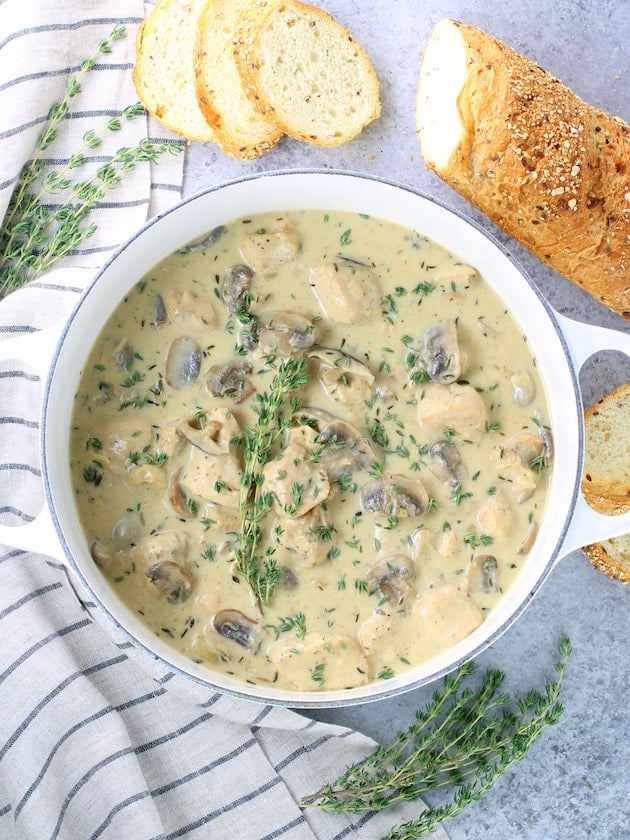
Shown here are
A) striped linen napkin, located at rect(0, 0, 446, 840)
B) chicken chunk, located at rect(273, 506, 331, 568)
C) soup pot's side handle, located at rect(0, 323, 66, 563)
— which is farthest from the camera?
striped linen napkin, located at rect(0, 0, 446, 840)

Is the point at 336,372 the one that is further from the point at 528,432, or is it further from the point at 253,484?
the point at 528,432

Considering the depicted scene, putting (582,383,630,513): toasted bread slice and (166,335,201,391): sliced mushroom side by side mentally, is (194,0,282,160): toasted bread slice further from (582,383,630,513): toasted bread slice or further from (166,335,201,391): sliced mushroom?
(582,383,630,513): toasted bread slice

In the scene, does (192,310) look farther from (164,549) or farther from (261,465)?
(164,549)

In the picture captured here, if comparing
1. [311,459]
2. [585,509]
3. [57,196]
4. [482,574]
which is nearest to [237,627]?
[311,459]

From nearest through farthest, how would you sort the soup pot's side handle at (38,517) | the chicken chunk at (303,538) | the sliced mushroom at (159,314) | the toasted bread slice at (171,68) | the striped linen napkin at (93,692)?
the soup pot's side handle at (38,517)
the chicken chunk at (303,538)
the sliced mushroom at (159,314)
the striped linen napkin at (93,692)
the toasted bread slice at (171,68)

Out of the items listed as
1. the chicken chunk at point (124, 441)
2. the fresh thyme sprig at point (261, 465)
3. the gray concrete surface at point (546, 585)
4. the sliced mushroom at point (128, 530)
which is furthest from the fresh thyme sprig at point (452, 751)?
the chicken chunk at point (124, 441)

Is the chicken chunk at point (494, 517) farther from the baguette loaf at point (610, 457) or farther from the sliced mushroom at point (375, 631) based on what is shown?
the baguette loaf at point (610, 457)

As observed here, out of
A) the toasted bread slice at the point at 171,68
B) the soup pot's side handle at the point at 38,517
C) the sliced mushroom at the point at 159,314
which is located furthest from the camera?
the toasted bread slice at the point at 171,68

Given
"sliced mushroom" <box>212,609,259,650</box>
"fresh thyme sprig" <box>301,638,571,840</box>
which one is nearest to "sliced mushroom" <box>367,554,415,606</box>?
"sliced mushroom" <box>212,609,259,650</box>
